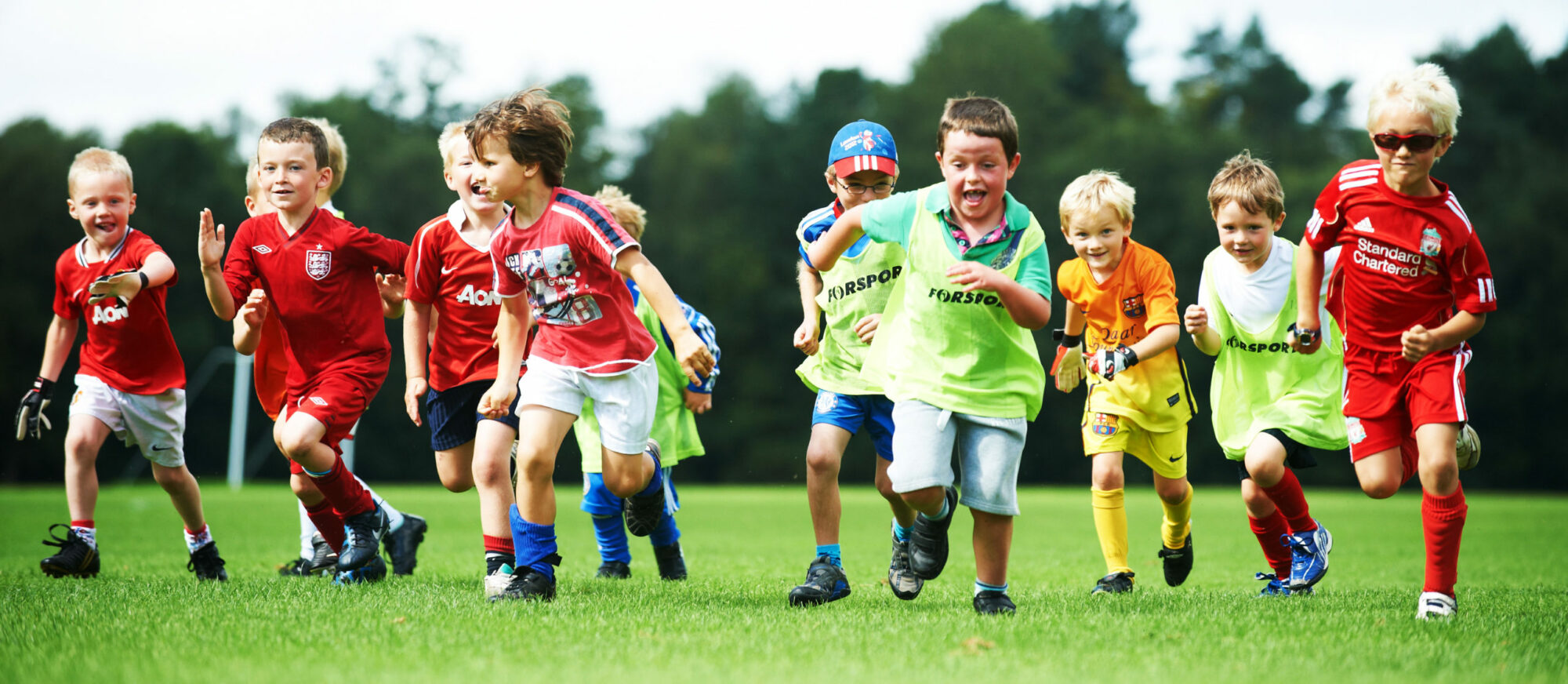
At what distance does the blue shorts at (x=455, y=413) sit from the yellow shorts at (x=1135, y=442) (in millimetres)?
2808

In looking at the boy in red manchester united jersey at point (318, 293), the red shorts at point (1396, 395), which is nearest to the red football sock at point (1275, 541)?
the red shorts at point (1396, 395)

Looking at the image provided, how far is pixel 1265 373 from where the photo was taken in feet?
18.8

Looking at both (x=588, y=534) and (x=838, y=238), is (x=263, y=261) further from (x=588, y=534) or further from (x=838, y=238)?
(x=588, y=534)

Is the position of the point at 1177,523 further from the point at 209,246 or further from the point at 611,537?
the point at 209,246

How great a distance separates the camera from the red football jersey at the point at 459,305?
18.6 feet

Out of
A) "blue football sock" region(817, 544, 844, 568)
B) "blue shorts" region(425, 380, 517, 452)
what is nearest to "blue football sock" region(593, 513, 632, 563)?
"blue shorts" region(425, 380, 517, 452)

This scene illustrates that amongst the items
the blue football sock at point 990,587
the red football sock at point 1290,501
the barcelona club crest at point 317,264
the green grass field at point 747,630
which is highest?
the barcelona club crest at point 317,264

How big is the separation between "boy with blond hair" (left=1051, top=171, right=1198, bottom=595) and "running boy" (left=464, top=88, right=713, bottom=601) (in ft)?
6.66

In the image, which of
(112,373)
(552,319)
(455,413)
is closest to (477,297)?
(455,413)

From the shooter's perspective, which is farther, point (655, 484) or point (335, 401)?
point (655, 484)

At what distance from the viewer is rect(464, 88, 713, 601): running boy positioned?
4.70 m

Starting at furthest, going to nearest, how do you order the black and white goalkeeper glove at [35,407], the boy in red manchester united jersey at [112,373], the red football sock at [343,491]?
the black and white goalkeeper glove at [35,407] < the boy in red manchester united jersey at [112,373] < the red football sock at [343,491]

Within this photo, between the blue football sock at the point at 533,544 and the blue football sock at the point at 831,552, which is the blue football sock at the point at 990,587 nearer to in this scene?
the blue football sock at the point at 831,552

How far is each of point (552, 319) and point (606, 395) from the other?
358 mm
